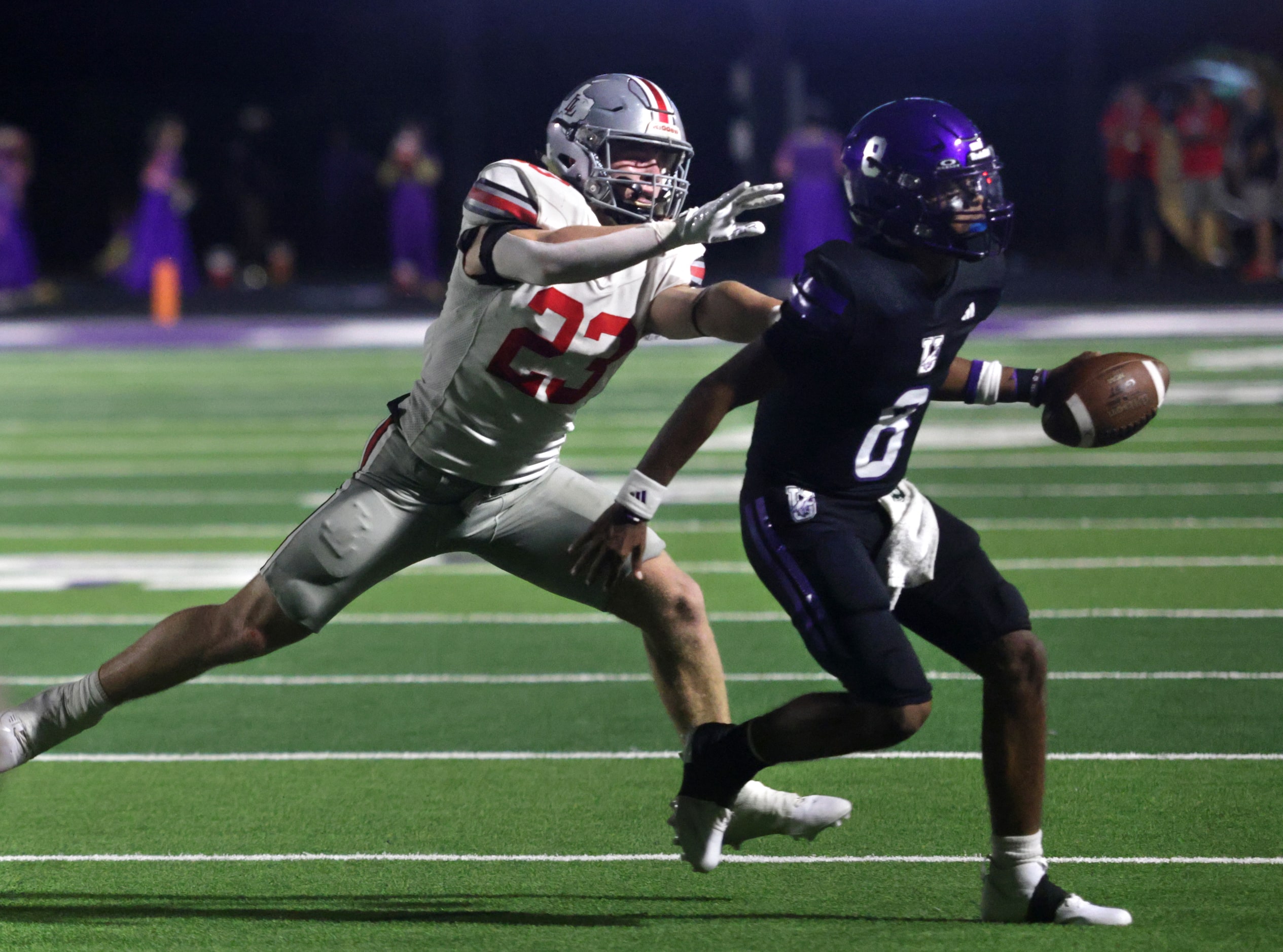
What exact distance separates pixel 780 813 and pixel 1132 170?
18443 mm

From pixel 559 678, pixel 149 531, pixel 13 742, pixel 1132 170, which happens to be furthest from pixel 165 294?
pixel 13 742

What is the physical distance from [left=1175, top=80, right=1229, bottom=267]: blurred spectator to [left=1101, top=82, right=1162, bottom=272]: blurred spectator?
32 cm

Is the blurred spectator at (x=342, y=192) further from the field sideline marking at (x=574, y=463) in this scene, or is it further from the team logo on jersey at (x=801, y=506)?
the team logo on jersey at (x=801, y=506)

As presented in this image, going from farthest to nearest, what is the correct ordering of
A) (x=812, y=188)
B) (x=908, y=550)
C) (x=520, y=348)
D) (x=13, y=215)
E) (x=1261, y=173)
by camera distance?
(x=13, y=215)
(x=1261, y=173)
(x=812, y=188)
(x=520, y=348)
(x=908, y=550)

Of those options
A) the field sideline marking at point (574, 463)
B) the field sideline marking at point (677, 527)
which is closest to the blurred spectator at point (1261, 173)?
the field sideline marking at point (574, 463)

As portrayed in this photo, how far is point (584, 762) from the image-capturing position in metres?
5.38

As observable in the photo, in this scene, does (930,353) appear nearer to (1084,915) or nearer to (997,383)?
(997,383)

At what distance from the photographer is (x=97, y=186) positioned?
29828 mm

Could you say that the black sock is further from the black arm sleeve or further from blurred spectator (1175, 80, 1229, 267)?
blurred spectator (1175, 80, 1229, 267)

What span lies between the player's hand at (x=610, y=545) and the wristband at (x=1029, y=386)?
0.87m

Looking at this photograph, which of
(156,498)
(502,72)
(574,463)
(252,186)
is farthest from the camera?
(502,72)

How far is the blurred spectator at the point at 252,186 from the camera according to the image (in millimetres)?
24344

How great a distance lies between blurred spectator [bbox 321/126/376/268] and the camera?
26.8 metres

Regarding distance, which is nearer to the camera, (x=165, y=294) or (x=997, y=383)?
(x=997, y=383)
